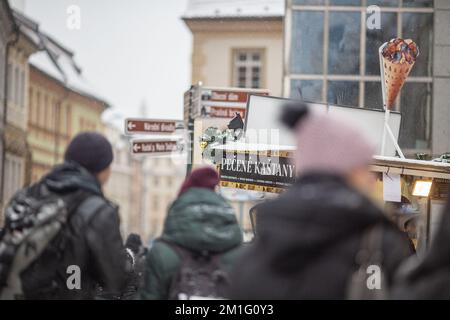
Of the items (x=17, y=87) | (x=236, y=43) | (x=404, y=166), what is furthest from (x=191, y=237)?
(x=236, y=43)

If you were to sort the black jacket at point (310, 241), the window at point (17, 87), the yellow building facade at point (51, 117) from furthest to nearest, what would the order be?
the yellow building facade at point (51, 117) < the window at point (17, 87) < the black jacket at point (310, 241)

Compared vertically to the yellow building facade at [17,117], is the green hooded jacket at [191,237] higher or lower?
lower

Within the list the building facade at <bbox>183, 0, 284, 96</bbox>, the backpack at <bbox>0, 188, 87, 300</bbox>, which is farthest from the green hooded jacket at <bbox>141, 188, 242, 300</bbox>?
the building facade at <bbox>183, 0, 284, 96</bbox>

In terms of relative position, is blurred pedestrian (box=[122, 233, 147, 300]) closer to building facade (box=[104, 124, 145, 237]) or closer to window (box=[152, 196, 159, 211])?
building facade (box=[104, 124, 145, 237])

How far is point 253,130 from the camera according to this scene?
9664 millimetres

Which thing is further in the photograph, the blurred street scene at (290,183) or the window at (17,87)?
the window at (17,87)

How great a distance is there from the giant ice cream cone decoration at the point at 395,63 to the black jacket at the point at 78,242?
17.8ft

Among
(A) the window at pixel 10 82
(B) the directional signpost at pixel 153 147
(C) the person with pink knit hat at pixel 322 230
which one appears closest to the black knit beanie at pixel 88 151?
(C) the person with pink knit hat at pixel 322 230

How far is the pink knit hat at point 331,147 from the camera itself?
3.62 m

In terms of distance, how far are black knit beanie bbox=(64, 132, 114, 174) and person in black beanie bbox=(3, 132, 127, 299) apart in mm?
47

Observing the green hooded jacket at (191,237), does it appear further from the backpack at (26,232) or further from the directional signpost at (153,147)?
the directional signpost at (153,147)
